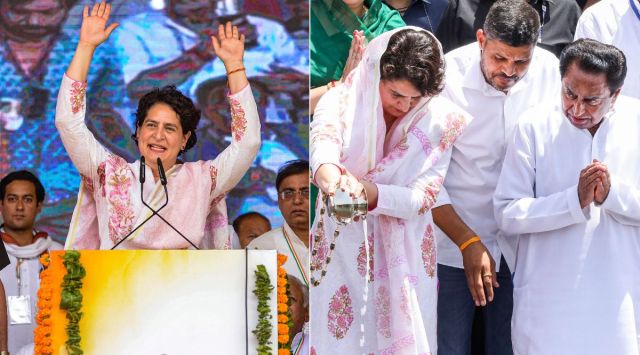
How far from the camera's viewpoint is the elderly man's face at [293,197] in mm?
4840

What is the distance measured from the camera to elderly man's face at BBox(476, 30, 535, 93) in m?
5.13

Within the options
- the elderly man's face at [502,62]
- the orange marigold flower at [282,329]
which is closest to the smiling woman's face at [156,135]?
the orange marigold flower at [282,329]

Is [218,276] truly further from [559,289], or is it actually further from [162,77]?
[559,289]

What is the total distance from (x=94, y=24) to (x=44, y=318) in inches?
44.6

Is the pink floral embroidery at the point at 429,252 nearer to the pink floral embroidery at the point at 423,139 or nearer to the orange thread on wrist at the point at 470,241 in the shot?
the orange thread on wrist at the point at 470,241

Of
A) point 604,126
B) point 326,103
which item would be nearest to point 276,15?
point 326,103

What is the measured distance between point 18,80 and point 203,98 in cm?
70

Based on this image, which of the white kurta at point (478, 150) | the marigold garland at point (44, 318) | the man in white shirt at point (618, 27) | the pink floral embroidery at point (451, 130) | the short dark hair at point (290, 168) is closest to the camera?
the marigold garland at point (44, 318)

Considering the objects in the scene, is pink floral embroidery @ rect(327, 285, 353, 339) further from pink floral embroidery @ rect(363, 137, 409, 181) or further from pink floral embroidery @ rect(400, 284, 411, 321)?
pink floral embroidery @ rect(363, 137, 409, 181)

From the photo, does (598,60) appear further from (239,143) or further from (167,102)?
(167,102)

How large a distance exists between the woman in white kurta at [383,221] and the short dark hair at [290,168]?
0.47 feet

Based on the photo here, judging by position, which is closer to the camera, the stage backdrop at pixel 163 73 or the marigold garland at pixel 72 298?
the marigold garland at pixel 72 298

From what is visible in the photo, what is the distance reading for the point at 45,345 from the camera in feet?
14.7

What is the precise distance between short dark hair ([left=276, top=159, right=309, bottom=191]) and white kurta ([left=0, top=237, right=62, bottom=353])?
875 millimetres
